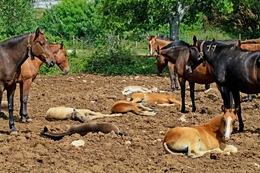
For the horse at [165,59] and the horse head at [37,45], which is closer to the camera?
the horse head at [37,45]

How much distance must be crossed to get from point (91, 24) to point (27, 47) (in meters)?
36.3

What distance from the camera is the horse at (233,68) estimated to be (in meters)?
11.0

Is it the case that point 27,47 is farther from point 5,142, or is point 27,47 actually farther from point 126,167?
point 126,167

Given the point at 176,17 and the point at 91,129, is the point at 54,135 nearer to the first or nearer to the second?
the point at 91,129

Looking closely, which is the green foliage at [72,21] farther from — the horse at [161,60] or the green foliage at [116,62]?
the horse at [161,60]

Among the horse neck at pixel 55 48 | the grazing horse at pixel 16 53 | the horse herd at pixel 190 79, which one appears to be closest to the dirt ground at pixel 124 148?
the horse herd at pixel 190 79

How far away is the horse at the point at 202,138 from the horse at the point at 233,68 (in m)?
1.85

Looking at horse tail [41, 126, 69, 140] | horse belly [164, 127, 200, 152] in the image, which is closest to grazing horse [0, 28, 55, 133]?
horse tail [41, 126, 69, 140]

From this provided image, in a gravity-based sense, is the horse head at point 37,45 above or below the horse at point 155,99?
above

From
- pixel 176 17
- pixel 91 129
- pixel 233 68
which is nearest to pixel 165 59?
pixel 233 68

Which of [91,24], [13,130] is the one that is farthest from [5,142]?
[91,24]

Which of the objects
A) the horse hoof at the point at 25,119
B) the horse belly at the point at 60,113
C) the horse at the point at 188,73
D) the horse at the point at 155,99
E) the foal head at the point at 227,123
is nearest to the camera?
the foal head at the point at 227,123

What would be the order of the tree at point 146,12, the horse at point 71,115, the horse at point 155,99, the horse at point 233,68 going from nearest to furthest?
the horse at point 233,68, the horse at point 71,115, the horse at point 155,99, the tree at point 146,12

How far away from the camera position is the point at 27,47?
→ 450 inches
